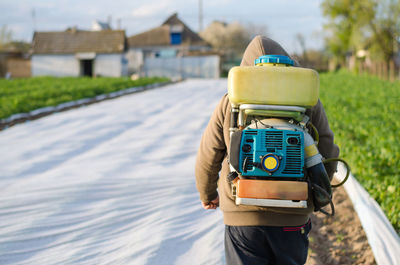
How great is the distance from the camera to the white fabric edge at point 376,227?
11.1 ft

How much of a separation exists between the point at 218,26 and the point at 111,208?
6727 cm

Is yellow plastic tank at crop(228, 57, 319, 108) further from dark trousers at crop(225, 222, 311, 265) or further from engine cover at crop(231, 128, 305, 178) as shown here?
dark trousers at crop(225, 222, 311, 265)

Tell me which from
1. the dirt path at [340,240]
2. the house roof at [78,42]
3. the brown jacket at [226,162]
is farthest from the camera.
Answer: the house roof at [78,42]

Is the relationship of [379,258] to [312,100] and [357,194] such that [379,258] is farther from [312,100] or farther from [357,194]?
[312,100]

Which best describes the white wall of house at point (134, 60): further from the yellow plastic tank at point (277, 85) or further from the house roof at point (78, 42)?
the yellow plastic tank at point (277, 85)

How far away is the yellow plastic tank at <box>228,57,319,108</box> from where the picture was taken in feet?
5.77

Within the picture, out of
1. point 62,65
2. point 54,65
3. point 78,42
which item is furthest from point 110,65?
point 54,65

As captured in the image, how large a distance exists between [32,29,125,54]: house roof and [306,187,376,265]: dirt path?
33.3m

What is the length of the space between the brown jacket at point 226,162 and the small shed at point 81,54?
1374 inches

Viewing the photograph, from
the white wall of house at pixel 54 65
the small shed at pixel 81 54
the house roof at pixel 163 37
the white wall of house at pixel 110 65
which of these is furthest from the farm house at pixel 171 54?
the white wall of house at pixel 54 65

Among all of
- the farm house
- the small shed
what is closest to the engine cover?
the farm house

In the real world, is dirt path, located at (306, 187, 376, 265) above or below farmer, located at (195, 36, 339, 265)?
below

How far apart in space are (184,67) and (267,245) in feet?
116

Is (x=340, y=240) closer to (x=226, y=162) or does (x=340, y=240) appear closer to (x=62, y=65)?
(x=226, y=162)
